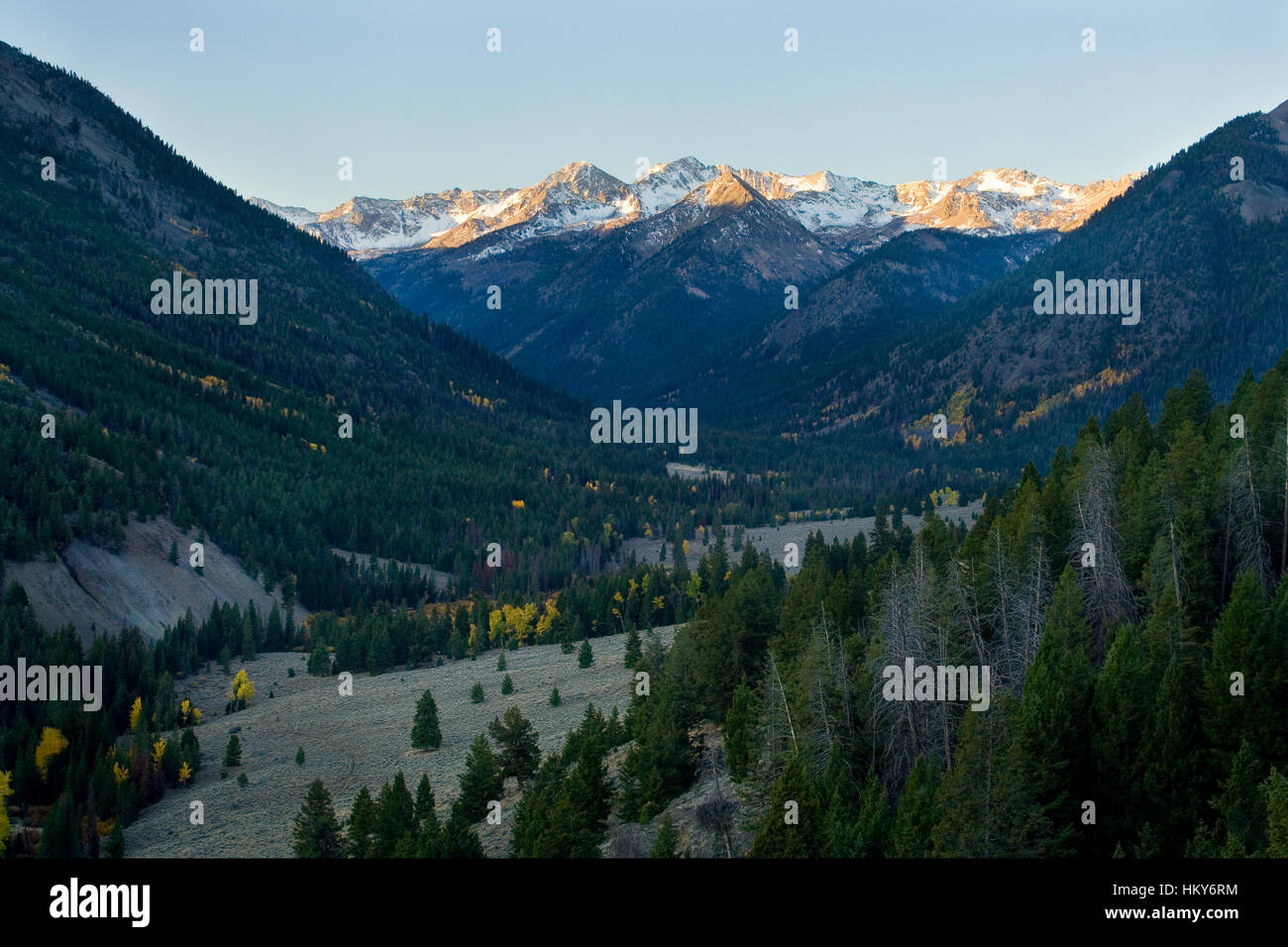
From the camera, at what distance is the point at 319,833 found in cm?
5788

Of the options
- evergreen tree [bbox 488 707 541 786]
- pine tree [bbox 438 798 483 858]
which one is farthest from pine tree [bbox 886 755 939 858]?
evergreen tree [bbox 488 707 541 786]

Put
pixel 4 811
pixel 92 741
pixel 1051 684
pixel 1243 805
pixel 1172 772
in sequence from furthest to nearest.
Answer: pixel 92 741
pixel 4 811
pixel 1051 684
pixel 1172 772
pixel 1243 805

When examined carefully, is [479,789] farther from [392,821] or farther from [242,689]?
[242,689]

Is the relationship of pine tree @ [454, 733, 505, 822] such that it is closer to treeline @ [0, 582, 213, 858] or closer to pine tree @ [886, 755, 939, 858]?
treeline @ [0, 582, 213, 858]

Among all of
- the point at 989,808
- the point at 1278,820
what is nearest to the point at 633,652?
the point at 989,808

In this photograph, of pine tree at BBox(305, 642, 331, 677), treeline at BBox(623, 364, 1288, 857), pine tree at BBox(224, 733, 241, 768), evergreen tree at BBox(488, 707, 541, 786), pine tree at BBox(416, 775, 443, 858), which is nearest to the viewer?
treeline at BBox(623, 364, 1288, 857)

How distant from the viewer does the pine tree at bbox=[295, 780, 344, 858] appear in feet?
186

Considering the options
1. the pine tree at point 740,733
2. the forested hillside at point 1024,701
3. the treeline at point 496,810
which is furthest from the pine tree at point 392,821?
the pine tree at point 740,733

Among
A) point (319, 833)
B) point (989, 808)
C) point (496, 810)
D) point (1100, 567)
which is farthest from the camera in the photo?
point (496, 810)

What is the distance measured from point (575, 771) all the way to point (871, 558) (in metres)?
51.1

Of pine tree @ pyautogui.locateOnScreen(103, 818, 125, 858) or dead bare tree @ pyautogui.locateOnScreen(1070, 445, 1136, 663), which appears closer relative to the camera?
dead bare tree @ pyautogui.locateOnScreen(1070, 445, 1136, 663)

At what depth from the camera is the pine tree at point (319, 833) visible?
56781 mm
